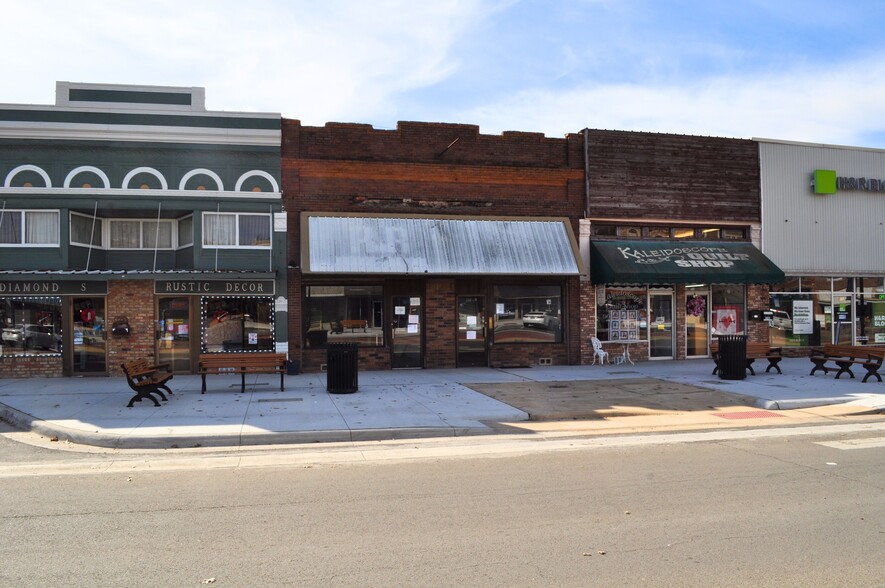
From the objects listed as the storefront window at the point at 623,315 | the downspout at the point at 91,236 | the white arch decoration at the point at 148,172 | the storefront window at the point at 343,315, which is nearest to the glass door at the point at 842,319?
the storefront window at the point at 623,315

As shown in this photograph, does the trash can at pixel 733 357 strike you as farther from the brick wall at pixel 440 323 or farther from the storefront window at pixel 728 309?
the brick wall at pixel 440 323

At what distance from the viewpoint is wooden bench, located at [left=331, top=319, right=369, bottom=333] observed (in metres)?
17.7

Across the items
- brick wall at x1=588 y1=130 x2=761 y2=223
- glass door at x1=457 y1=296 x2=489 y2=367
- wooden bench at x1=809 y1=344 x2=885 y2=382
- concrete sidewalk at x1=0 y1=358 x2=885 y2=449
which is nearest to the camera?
concrete sidewalk at x1=0 y1=358 x2=885 y2=449

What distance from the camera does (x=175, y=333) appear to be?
16.9 metres

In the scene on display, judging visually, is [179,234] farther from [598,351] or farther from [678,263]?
[678,263]

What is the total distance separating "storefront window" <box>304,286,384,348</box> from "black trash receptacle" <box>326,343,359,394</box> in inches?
150

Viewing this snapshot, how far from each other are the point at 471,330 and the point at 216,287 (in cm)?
688

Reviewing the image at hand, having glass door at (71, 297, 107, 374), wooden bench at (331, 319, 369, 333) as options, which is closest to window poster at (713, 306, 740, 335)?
wooden bench at (331, 319, 369, 333)

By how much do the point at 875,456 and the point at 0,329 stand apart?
59.4ft

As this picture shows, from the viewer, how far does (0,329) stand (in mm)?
16188

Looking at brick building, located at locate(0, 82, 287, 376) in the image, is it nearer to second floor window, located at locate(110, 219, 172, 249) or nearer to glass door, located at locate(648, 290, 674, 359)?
second floor window, located at locate(110, 219, 172, 249)

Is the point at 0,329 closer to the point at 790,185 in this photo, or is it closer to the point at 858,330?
the point at 790,185

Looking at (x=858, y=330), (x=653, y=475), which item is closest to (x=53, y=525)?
(x=653, y=475)

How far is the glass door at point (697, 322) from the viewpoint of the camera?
20.6 meters
